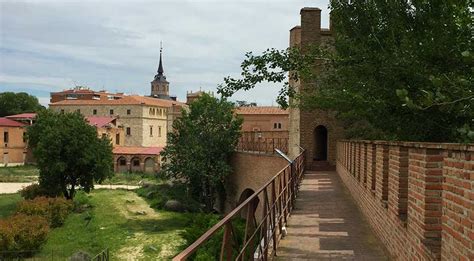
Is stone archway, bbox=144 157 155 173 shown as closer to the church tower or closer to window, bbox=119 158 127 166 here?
window, bbox=119 158 127 166

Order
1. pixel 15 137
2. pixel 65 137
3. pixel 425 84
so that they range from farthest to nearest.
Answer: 1. pixel 15 137
2. pixel 65 137
3. pixel 425 84

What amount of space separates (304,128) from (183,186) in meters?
18.4

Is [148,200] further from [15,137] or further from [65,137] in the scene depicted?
[15,137]

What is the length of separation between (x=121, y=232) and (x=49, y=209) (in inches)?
202

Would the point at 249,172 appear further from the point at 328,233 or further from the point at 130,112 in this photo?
the point at 130,112

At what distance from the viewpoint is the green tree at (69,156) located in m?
33.5

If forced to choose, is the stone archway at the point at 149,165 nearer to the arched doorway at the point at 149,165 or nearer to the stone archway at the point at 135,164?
the arched doorway at the point at 149,165

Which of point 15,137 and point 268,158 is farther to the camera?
point 15,137

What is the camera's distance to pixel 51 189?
1348 inches

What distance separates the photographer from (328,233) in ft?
24.9

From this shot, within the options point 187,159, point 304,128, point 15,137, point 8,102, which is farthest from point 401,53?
point 8,102

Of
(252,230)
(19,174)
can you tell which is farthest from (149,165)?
(252,230)

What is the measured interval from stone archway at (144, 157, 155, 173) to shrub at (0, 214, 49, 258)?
3266 cm

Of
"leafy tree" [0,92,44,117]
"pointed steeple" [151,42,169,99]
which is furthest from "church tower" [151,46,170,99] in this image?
"leafy tree" [0,92,44,117]
